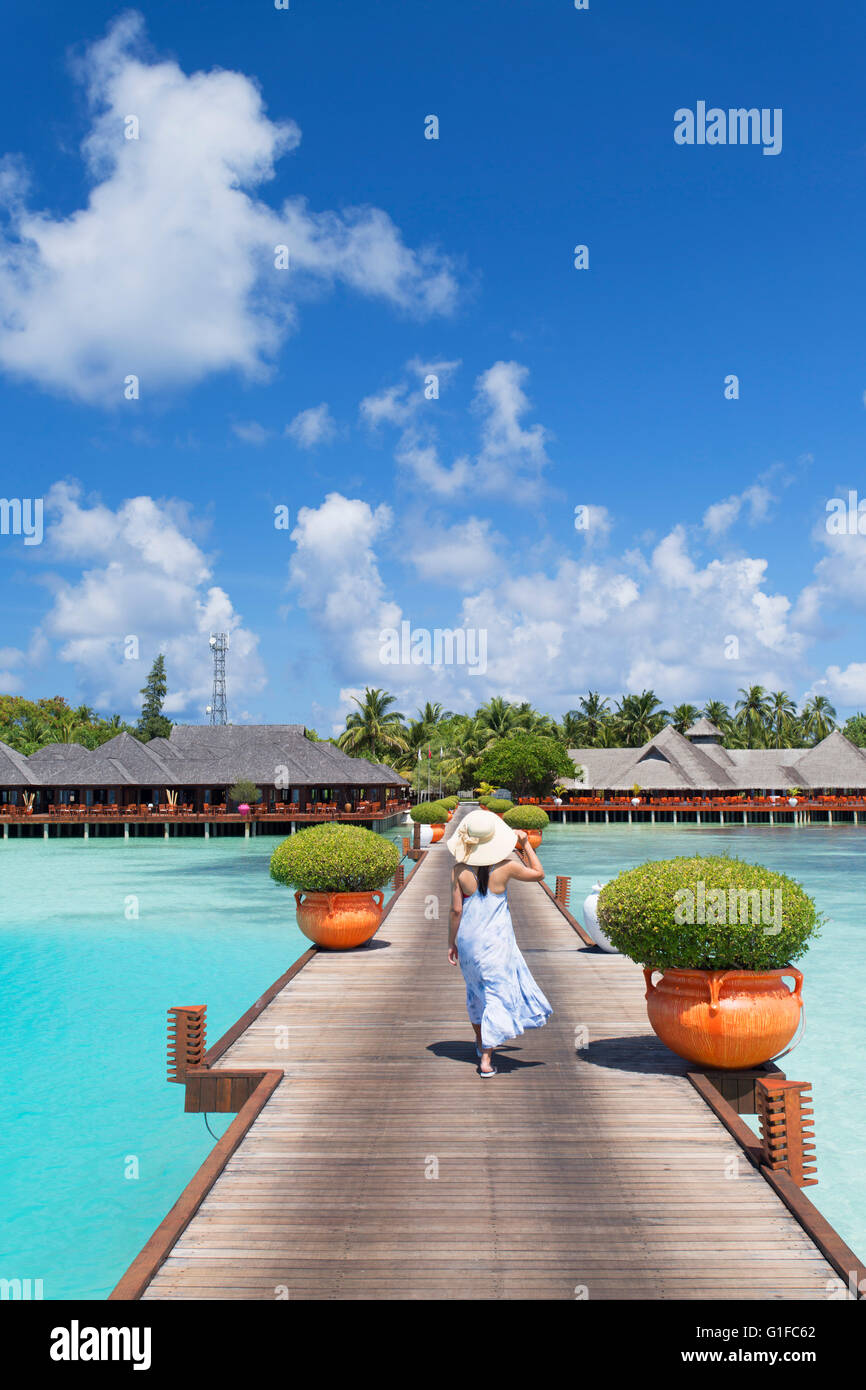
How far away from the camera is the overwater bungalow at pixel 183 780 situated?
60.7 meters

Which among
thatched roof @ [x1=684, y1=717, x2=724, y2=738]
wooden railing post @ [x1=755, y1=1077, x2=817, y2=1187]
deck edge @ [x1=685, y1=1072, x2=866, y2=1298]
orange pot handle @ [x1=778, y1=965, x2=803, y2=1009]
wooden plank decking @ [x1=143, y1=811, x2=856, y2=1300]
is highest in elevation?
thatched roof @ [x1=684, y1=717, x2=724, y2=738]

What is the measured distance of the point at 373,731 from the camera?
8175cm

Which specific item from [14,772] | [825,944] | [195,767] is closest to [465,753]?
[195,767]

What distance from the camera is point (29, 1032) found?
59.1 feet

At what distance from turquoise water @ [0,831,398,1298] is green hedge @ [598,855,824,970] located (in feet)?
20.5

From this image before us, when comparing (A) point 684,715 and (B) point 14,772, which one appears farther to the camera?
(A) point 684,715

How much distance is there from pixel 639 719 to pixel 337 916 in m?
92.6

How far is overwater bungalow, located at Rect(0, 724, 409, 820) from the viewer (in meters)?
60.7

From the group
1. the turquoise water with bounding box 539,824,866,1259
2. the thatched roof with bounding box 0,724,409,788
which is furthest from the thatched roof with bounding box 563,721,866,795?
the thatched roof with bounding box 0,724,409,788

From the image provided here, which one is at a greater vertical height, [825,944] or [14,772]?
[14,772]

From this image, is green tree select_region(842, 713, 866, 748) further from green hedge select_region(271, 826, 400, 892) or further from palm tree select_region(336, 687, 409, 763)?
green hedge select_region(271, 826, 400, 892)

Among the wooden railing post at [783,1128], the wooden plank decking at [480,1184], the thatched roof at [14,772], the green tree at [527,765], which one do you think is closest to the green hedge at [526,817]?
the wooden plank decking at [480,1184]

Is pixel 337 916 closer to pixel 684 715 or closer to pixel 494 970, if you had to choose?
pixel 494 970

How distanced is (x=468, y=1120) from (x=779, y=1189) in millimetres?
2432
